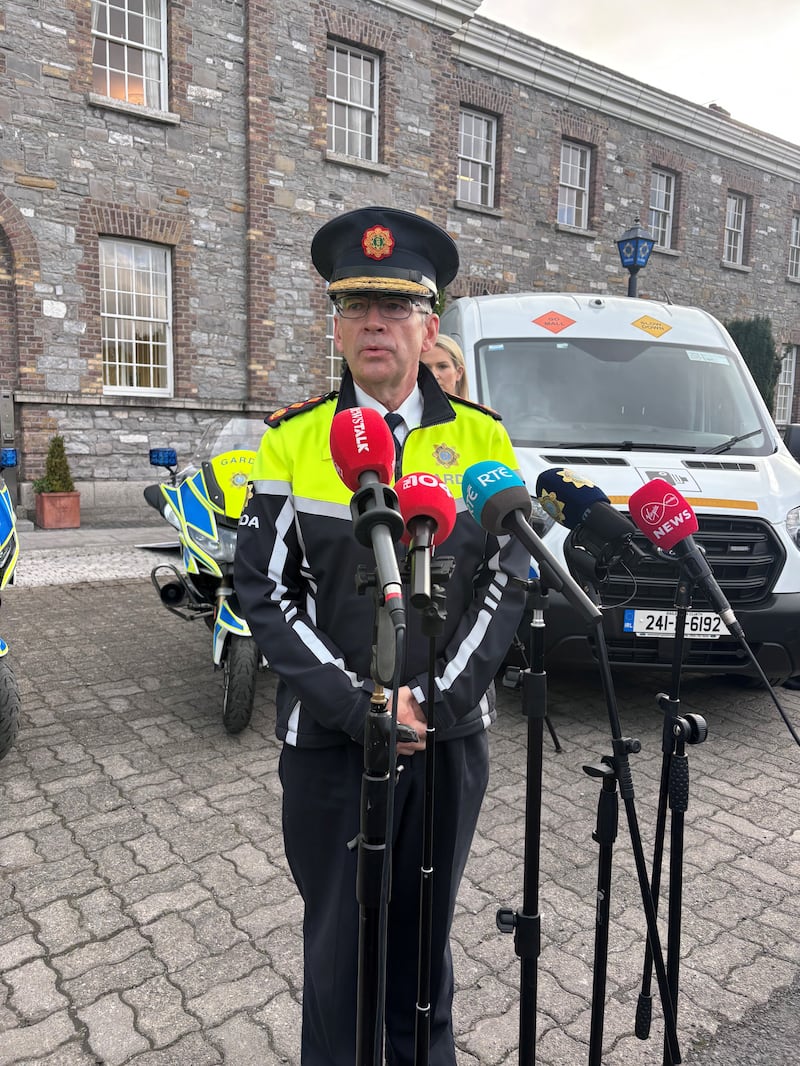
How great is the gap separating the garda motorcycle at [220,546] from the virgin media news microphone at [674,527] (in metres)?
2.71

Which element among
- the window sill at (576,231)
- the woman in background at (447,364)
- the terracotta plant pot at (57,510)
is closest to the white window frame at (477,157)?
the window sill at (576,231)

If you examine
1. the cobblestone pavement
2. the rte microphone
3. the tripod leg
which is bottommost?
the cobblestone pavement

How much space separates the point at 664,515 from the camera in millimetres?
2096

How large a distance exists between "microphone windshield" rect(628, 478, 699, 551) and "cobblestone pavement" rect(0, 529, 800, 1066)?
1513 millimetres

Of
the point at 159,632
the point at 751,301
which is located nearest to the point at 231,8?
the point at 159,632

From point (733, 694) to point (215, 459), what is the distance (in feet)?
12.5

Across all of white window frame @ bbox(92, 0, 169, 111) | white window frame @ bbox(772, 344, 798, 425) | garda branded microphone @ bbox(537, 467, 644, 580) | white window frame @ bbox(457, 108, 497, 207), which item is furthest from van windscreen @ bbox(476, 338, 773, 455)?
white window frame @ bbox(772, 344, 798, 425)

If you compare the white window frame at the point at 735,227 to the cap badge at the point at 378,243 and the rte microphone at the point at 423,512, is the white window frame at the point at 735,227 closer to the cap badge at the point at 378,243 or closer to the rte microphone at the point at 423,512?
the cap badge at the point at 378,243

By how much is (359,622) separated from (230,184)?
13.4 m

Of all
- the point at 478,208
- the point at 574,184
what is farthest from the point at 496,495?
the point at 574,184

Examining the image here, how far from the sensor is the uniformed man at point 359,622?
185 centimetres

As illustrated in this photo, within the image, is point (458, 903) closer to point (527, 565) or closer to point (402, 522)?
point (527, 565)

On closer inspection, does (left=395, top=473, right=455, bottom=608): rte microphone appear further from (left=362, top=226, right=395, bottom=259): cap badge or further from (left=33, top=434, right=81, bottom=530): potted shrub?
(left=33, top=434, right=81, bottom=530): potted shrub

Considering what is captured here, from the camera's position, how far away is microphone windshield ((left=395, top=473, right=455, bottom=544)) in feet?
4.16
